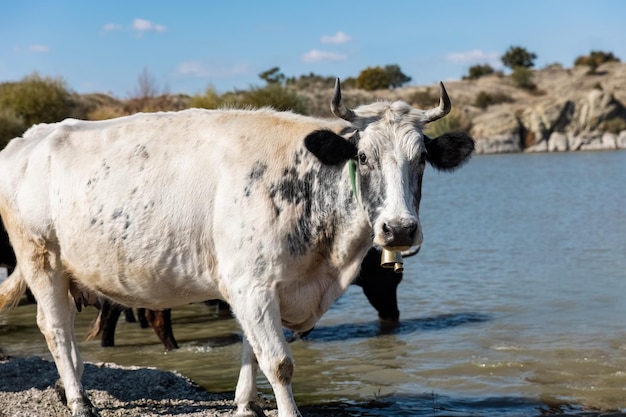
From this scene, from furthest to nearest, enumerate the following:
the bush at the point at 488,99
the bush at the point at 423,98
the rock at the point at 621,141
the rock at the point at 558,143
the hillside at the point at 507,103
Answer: the bush at the point at 423,98 → the bush at the point at 488,99 → the rock at the point at 558,143 → the rock at the point at 621,141 → the hillside at the point at 507,103

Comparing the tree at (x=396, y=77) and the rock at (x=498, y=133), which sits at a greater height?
the tree at (x=396, y=77)

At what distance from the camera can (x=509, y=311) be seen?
13.0 meters

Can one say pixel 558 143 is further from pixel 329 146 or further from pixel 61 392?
pixel 329 146

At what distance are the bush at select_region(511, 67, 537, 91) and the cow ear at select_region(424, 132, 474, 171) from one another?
91695mm

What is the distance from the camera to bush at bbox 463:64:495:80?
107 metres

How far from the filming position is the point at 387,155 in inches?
231

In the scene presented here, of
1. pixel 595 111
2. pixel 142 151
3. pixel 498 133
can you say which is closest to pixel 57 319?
→ pixel 142 151

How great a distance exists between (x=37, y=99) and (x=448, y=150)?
3184 centimetres

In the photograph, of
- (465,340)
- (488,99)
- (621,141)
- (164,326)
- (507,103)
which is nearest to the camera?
(164,326)

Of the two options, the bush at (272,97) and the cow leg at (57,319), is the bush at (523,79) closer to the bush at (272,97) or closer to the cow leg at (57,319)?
the bush at (272,97)

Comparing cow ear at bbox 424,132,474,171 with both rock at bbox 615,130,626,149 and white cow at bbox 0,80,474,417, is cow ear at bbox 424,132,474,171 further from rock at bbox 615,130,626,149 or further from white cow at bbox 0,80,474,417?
rock at bbox 615,130,626,149

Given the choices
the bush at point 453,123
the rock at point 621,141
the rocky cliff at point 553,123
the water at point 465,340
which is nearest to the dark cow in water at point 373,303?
the water at point 465,340

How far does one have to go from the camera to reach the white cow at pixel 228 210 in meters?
6.04

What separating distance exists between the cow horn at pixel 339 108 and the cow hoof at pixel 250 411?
2353 mm
